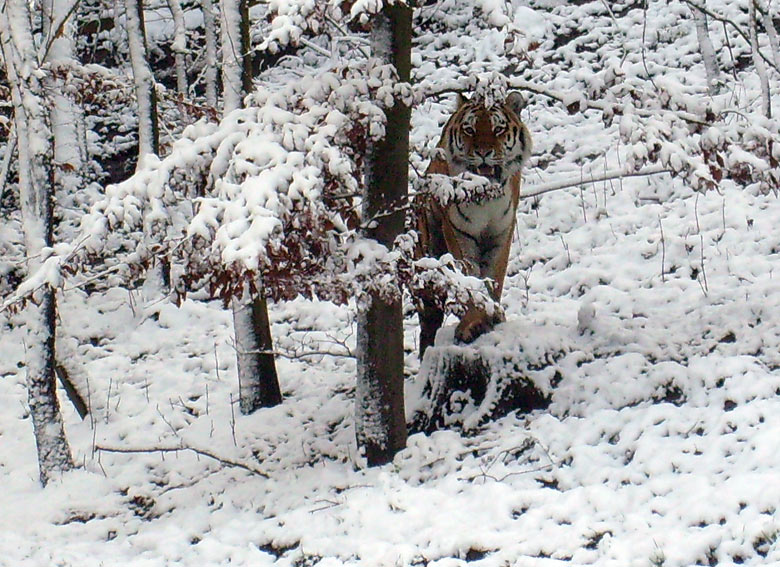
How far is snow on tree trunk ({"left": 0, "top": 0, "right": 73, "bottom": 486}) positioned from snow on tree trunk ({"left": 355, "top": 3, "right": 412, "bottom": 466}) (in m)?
2.15

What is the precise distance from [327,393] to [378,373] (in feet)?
5.29

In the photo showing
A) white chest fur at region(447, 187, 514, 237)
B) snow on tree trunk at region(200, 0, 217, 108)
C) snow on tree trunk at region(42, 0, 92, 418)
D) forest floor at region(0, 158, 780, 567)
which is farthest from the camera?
snow on tree trunk at region(42, 0, 92, 418)

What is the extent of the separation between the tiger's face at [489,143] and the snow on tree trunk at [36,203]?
117 inches

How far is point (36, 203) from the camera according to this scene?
19.8 ft

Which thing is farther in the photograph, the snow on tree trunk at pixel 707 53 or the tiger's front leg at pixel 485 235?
the snow on tree trunk at pixel 707 53

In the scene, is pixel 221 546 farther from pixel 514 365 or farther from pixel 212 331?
pixel 212 331

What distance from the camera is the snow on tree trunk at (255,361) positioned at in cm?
657

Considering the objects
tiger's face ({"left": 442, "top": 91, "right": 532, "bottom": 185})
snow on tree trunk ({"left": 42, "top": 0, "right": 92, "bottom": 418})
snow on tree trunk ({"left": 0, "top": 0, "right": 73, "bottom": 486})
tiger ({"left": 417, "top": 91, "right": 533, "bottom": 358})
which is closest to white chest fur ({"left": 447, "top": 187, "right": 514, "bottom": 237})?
tiger ({"left": 417, "top": 91, "right": 533, "bottom": 358})

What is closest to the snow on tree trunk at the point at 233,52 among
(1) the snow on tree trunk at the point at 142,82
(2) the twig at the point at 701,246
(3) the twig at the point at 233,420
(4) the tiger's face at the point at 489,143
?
(4) the tiger's face at the point at 489,143

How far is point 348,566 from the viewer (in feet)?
14.3

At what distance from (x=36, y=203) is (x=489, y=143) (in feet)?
10.7

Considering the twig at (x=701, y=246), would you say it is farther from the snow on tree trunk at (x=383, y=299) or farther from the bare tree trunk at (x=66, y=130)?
the bare tree trunk at (x=66, y=130)

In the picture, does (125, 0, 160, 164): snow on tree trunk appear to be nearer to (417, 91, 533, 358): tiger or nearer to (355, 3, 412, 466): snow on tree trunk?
(417, 91, 533, 358): tiger

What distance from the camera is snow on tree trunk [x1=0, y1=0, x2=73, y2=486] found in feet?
19.4
